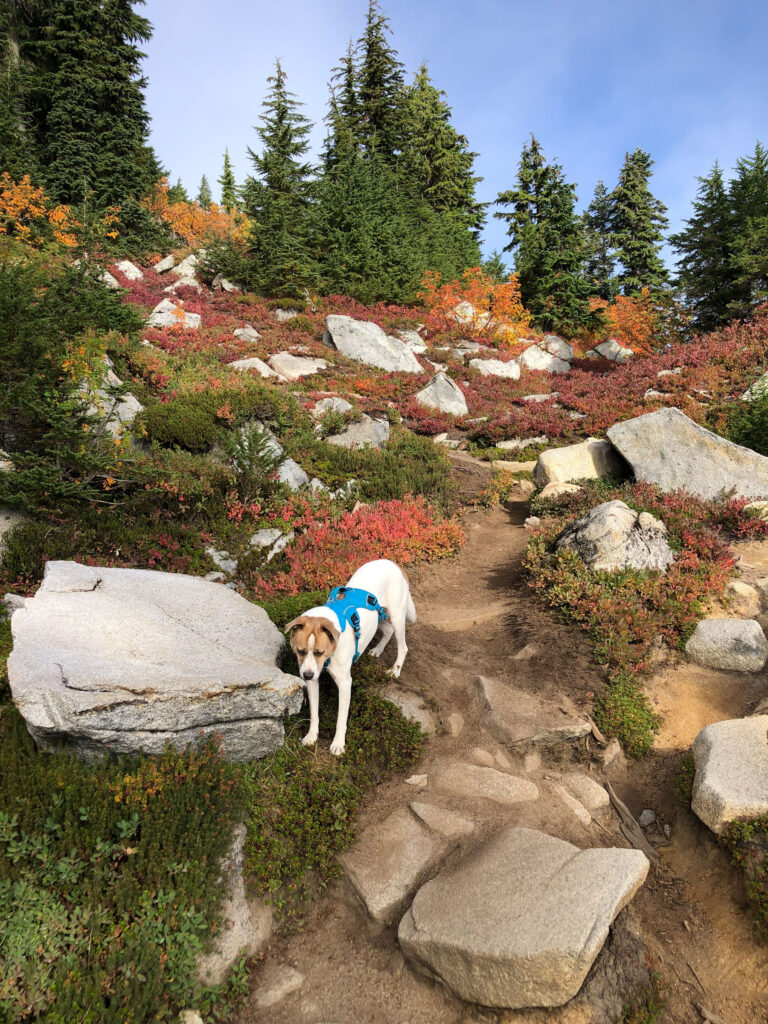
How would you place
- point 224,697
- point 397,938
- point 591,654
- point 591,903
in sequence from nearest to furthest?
1. point 591,903
2. point 397,938
3. point 224,697
4. point 591,654

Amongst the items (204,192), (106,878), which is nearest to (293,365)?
(106,878)

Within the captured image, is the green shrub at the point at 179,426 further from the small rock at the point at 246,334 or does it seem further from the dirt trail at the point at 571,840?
the small rock at the point at 246,334

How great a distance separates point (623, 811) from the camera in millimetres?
4910

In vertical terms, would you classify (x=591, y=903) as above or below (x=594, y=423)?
below

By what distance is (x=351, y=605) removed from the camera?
501cm

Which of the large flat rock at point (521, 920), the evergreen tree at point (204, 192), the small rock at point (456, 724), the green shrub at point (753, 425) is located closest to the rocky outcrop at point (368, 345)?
Answer: the green shrub at point (753, 425)

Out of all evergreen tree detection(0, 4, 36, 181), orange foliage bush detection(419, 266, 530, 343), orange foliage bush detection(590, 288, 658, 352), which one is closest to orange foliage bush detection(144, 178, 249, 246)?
evergreen tree detection(0, 4, 36, 181)

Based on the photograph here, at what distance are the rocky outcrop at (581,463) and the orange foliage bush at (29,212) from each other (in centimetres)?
2100

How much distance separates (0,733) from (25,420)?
563 centimetres

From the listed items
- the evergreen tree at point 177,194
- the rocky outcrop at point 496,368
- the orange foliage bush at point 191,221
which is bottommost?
the rocky outcrop at point 496,368

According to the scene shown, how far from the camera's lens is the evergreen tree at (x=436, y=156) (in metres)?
38.0

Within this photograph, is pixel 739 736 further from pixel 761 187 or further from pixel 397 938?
pixel 761 187

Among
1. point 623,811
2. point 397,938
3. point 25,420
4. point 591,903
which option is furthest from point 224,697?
point 25,420

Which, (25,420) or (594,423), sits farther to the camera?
(594,423)
